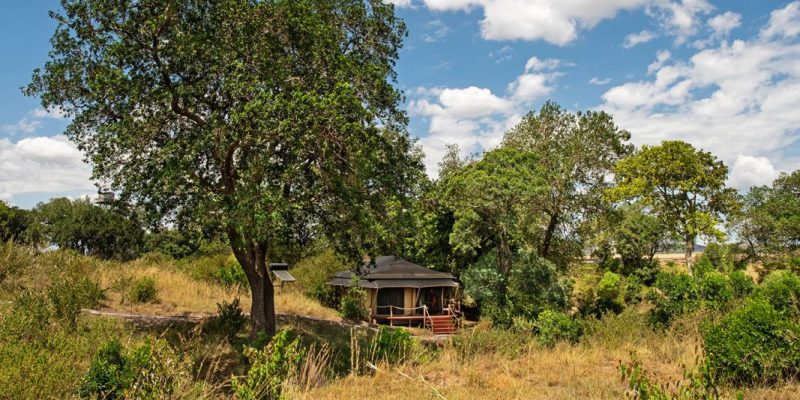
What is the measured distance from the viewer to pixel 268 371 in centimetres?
577

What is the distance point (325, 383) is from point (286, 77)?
6.39 metres

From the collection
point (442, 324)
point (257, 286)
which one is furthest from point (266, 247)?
point (442, 324)

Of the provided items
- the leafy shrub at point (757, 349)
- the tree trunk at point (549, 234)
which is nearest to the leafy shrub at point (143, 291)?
the leafy shrub at point (757, 349)

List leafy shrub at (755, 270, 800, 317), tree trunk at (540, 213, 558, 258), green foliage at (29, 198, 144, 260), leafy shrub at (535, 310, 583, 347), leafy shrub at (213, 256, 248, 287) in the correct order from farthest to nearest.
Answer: green foliage at (29, 198, 144, 260) → leafy shrub at (213, 256, 248, 287) → tree trunk at (540, 213, 558, 258) → leafy shrub at (535, 310, 583, 347) → leafy shrub at (755, 270, 800, 317)

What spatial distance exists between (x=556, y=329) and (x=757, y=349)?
7.25 metres

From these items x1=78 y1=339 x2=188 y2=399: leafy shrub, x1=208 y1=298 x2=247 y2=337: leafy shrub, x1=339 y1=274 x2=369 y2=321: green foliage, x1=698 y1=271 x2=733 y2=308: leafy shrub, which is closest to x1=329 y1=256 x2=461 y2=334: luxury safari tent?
x1=339 y1=274 x2=369 y2=321: green foliage

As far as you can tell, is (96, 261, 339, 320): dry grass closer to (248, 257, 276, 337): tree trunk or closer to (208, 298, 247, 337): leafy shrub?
(208, 298, 247, 337): leafy shrub

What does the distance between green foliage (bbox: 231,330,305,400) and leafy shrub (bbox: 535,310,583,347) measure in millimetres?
10037

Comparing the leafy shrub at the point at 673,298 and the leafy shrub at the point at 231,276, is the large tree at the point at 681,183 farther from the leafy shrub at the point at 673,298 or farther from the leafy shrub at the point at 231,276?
the leafy shrub at the point at 231,276

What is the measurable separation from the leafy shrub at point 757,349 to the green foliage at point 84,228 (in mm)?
48610

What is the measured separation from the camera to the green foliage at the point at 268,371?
5578 mm

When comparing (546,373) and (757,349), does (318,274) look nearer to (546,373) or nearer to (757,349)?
(546,373)

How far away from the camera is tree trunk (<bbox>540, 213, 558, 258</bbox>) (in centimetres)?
2537

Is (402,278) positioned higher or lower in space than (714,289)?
lower
